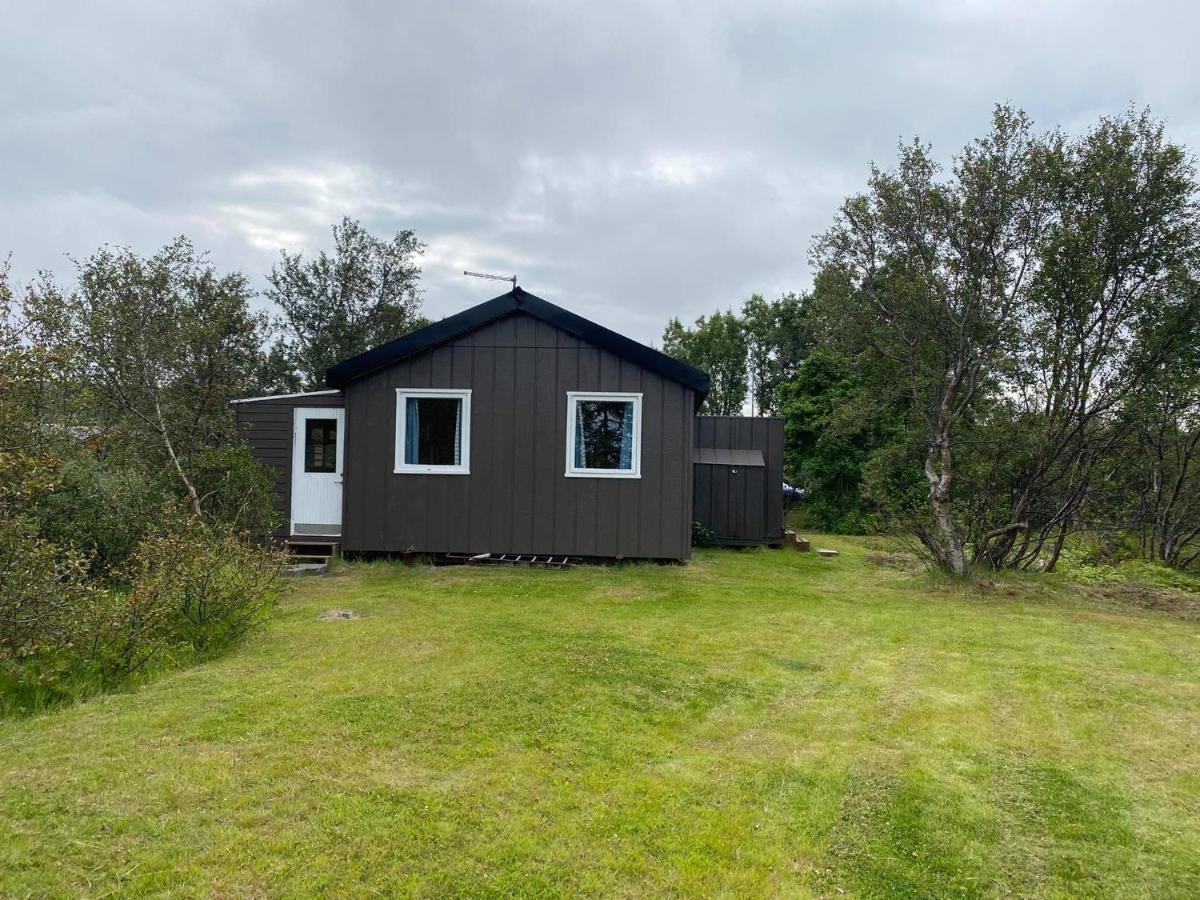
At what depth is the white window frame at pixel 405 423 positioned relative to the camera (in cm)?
927

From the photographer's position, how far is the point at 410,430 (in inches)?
368

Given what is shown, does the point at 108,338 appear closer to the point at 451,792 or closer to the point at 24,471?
the point at 24,471

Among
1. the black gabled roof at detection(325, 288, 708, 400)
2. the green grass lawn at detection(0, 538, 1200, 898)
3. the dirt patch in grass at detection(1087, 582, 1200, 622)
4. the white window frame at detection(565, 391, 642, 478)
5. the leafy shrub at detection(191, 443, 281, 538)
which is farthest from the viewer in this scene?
the white window frame at detection(565, 391, 642, 478)

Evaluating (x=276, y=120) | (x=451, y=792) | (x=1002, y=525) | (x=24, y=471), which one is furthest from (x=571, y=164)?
(x=451, y=792)

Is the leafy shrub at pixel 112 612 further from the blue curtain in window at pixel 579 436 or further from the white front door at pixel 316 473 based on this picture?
the blue curtain in window at pixel 579 436

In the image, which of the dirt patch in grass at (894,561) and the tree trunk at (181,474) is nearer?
the tree trunk at (181,474)

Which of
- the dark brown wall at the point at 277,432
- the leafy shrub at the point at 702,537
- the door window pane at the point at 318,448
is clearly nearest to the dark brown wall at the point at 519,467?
the door window pane at the point at 318,448

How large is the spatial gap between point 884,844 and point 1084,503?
25.8 ft

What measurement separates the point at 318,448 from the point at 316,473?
1.17 ft

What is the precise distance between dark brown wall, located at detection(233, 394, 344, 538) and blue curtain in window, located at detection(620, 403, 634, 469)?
4.06m

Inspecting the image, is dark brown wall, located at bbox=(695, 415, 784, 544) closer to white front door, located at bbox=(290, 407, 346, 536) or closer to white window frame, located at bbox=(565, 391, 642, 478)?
white window frame, located at bbox=(565, 391, 642, 478)

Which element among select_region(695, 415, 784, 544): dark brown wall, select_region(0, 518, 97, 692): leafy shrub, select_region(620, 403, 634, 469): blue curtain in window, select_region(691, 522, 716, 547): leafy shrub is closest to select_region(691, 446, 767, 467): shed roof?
select_region(695, 415, 784, 544): dark brown wall

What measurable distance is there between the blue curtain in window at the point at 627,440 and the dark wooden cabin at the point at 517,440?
15 mm

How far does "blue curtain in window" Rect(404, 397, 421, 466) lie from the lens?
9.33m
